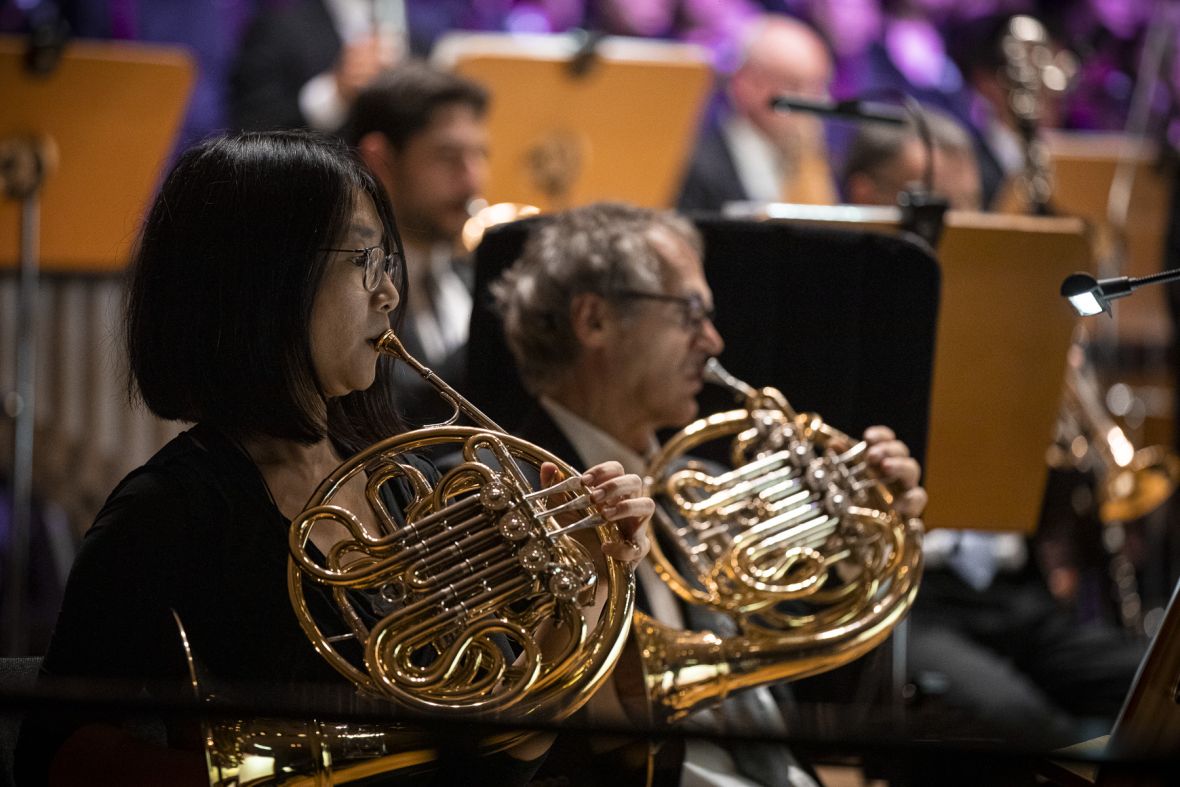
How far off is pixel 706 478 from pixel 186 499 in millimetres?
757

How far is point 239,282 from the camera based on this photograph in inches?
55.4

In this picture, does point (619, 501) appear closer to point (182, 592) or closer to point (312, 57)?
point (182, 592)

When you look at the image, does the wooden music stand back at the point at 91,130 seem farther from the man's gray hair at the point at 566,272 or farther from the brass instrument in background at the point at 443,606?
the brass instrument in background at the point at 443,606

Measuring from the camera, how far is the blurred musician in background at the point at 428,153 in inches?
123

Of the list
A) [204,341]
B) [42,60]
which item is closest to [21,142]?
[42,60]

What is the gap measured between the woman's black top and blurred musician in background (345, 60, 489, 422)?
5.53 ft

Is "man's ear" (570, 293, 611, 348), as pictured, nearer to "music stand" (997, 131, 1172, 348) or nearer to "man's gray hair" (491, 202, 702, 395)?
"man's gray hair" (491, 202, 702, 395)

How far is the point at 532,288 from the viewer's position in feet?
6.51

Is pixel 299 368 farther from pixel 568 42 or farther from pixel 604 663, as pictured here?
pixel 568 42

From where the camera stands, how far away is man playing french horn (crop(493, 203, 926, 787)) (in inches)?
75.0

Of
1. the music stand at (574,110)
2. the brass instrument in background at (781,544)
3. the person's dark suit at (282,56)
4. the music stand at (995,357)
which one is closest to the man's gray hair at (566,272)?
the brass instrument in background at (781,544)

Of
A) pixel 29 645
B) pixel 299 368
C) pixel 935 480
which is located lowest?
pixel 29 645

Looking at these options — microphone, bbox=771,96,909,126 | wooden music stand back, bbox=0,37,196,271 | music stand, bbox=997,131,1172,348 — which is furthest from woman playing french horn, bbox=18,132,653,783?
music stand, bbox=997,131,1172,348

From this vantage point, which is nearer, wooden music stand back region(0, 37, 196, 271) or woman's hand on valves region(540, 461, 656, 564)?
woman's hand on valves region(540, 461, 656, 564)
